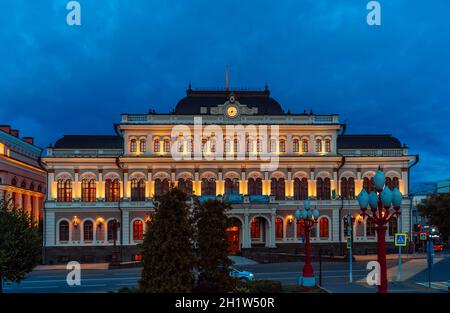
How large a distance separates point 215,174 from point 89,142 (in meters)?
15.6

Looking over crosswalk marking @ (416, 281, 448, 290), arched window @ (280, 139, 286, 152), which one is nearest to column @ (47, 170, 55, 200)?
arched window @ (280, 139, 286, 152)

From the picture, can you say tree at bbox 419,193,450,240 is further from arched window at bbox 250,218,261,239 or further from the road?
arched window at bbox 250,218,261,239

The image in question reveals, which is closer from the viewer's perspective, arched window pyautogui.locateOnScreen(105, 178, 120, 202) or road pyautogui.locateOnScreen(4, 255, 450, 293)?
road pyautogui.locateOnScreen(4, 255, 450, 293)

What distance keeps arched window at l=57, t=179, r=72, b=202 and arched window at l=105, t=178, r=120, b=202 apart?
418cm

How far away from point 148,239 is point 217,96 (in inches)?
1852

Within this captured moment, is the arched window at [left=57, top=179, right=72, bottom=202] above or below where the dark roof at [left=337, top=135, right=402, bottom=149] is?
below

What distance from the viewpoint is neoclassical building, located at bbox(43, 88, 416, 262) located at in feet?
193

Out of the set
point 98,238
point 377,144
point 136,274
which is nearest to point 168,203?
point 136,274

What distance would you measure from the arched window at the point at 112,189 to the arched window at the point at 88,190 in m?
1.58

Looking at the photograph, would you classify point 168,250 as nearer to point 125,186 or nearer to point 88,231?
point 125,186

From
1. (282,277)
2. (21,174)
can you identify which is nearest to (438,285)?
(282,277)

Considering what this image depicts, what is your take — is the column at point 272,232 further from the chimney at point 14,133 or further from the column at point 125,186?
the chimney at point 14,133

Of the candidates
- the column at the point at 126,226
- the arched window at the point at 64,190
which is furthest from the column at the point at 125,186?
the arched window at the point at 64,190

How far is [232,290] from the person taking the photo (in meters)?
19.7
